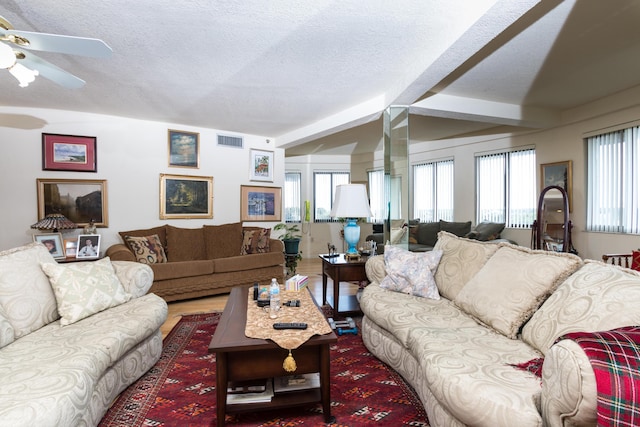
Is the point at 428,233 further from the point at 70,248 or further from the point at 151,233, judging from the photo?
the point at 70,248

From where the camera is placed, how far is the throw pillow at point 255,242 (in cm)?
Result: 489

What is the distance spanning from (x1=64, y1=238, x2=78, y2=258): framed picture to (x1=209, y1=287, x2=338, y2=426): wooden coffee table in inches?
121

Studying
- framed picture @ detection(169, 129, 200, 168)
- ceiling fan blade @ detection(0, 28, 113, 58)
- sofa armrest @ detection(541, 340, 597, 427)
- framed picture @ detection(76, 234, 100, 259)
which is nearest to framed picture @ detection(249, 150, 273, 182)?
framed picture @ detection(169, 129, 200, 168)

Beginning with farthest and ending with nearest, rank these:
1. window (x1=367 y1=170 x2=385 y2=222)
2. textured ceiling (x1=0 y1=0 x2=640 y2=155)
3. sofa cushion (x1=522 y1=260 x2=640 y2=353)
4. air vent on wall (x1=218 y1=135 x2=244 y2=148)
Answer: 1. window (x1=367 y1=170 x2=385 y2=222)
2. air vent on wall (x1=218 y1=135 x2=244 y2=148)
3. textured ceiling (x1=0 y1=0 x2=640 y2=155)
4. sofa cushion (x1=522 y1=260 x2=640 y2=353)

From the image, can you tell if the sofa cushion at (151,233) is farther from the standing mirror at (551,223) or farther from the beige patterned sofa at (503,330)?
the standing mirror at (551,223)

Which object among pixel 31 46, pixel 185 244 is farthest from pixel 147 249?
pixel 31 46

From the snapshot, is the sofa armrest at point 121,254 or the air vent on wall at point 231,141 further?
the air vent on wall at point 231,141

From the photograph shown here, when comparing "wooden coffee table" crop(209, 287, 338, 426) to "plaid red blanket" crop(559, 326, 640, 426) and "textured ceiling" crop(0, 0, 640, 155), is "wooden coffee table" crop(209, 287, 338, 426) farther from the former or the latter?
"textured ceiling" crop(0, 0, 640, 155)

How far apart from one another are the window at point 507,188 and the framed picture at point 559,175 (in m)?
0.25

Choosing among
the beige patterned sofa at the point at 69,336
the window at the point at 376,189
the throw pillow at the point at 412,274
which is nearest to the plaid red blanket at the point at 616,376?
the throw pillow at the point at 412,274

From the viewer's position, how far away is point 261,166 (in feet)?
19.0

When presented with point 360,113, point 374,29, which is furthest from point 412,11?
point 360,113

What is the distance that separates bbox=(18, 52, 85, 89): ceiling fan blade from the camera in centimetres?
202

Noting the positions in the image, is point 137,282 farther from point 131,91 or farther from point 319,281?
point 319,281
